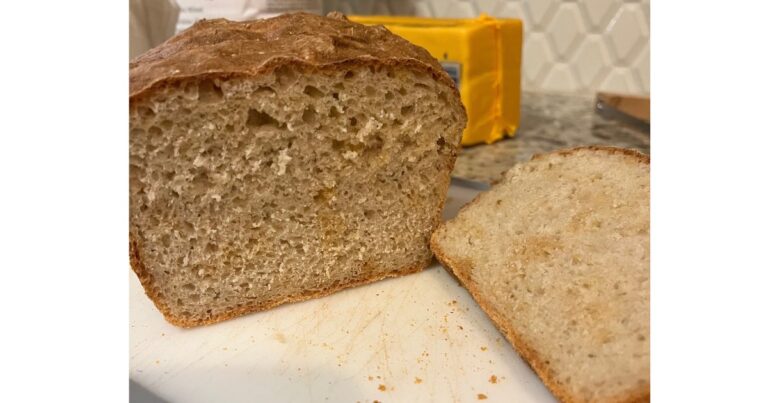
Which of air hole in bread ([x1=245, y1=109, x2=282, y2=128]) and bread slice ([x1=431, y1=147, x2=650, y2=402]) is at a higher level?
air hole in bread ([x1=245, y1=109, x2=282, y2=128])

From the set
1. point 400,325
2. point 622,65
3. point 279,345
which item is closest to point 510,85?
point 622,65

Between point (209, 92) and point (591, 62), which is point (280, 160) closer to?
point (209, 92)

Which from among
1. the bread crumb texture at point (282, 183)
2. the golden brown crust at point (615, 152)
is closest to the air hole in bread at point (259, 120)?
the bread crumb texture at point (282, 183)

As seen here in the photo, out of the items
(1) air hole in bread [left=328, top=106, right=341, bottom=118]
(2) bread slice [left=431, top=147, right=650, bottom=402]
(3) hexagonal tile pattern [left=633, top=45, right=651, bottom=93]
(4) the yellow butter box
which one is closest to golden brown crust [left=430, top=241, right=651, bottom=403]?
(2) bread slice [left=431, top=147, right=650, bottom=402]

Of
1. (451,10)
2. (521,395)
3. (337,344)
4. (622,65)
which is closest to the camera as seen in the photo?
(521,395)

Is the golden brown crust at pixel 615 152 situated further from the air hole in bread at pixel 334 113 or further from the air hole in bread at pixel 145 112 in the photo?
the air hole in bread at pixel 145 112

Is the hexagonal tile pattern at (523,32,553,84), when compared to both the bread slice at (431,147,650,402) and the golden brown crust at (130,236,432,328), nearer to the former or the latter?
the bread slice at (431,147,650,402)

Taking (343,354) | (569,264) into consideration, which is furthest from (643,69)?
(343,354)

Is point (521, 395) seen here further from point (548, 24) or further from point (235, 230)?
point (548, 24)
